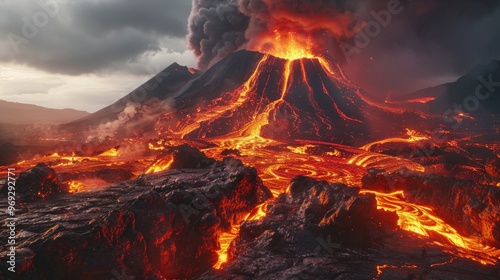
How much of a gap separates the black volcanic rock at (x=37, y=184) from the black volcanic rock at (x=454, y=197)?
1272cm

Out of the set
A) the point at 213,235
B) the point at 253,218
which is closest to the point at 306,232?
the point at 253,218

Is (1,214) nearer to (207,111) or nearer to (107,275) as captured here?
(107,275)

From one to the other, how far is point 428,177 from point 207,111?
30.8 meters

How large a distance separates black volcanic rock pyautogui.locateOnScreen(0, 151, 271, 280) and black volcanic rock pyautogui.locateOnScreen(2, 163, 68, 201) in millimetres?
590

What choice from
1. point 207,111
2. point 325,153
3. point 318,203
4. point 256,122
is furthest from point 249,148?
point 318,203

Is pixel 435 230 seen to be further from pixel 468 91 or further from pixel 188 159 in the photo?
pixel 468 91

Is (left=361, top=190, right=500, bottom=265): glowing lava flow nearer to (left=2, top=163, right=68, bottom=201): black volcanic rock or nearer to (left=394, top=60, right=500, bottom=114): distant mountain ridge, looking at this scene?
(left=2, top=163, right=68, bottom=201): black volcanic rock

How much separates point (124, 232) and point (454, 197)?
10.9m

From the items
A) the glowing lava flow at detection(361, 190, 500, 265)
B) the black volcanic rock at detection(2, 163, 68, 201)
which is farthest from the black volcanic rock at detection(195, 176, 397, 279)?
the black volcanic rock at detection(2, 163, 68, 201)

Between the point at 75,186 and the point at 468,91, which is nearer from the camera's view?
the point at 75,186

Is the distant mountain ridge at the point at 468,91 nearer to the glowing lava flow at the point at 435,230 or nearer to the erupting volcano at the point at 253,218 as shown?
the erupting volcano at the point at 253,218

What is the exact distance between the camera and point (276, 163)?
21.7 meters

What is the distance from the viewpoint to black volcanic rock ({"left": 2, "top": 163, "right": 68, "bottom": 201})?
33.3ft

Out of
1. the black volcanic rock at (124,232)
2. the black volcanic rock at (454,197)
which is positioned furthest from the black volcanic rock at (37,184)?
the black volcanic rock at (454,197)
